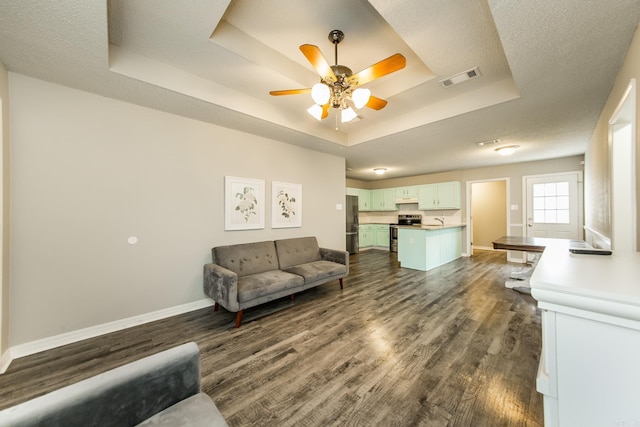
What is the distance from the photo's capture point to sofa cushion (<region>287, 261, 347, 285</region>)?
3201 mm

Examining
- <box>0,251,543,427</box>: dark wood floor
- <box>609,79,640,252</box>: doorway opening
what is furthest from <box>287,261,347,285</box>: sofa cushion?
<box>609,79,640,252</box>: doorway opening

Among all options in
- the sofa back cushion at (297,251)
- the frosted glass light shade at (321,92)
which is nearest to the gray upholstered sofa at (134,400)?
the frosted glass light shade at (321,92)

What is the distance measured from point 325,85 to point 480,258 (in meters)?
6.13

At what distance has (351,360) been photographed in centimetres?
197

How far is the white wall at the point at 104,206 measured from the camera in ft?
6.93

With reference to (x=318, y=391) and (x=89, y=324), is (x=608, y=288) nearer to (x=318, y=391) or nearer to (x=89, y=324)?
(x=318, y=391)

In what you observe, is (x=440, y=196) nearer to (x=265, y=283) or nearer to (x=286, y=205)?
(x=286, y=205)

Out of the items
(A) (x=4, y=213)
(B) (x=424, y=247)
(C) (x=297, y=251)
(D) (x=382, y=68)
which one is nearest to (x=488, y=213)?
(B) (x=424, y=247)

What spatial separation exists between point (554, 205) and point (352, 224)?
452 centimetres

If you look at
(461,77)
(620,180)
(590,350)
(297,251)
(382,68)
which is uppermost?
(461,77)

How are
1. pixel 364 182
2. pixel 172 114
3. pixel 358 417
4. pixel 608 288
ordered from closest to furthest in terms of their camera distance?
pixel 608 288 → pixel 358 417 → pixel 172 114 → pixel 364 182

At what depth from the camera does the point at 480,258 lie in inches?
237

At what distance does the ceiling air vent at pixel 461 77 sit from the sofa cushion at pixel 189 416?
321 centimetres

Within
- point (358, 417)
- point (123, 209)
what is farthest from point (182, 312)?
point (358, 417)
